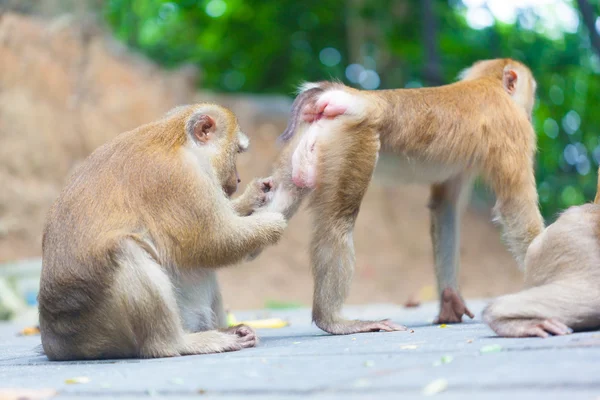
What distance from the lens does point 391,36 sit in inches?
634

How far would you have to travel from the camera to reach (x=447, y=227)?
6.30 meters

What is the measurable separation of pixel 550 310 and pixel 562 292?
104 mm

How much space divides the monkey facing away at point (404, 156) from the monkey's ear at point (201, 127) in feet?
2.44

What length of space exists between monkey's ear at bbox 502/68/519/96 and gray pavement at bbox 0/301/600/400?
2.42m

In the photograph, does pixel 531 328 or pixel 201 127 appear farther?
pixel 201 127

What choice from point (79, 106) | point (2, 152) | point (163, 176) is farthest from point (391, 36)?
point (163, 176)

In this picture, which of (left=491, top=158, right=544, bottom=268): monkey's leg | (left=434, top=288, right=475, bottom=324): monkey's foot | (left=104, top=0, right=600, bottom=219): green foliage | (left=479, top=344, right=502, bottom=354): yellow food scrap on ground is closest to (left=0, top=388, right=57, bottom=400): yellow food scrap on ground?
(left=479, top=344, right=502, bottom=354): yellow food scrap on ground

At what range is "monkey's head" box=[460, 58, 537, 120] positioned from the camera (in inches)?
246

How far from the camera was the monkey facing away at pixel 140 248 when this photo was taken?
4.26 metres

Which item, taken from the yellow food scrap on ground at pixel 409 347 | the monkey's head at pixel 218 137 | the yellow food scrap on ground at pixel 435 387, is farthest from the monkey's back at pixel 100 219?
the yellow food scrap on ground at pixel 435 387

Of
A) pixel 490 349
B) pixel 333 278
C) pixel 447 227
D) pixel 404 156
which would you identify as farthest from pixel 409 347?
pixel 447 227

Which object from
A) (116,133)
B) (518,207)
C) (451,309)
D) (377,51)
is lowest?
(451,309)

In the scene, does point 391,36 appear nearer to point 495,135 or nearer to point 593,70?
point 593,70

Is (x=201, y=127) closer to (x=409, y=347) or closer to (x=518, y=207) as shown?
(x=409, y=347)
